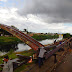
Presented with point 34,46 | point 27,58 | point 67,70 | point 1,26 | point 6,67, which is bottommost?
point 67,70

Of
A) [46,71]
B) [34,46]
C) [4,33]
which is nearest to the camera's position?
[46,71]

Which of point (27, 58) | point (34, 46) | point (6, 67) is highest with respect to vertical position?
point (34, 46)

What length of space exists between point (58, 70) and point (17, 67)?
336 cm

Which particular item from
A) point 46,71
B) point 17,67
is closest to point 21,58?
point 17,67

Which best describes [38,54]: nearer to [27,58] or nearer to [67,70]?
[27,58]

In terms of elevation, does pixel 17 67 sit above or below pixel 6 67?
below

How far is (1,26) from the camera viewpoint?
802 centimetres

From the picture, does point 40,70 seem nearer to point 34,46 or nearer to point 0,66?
point 34,46

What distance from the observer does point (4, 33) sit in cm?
5444

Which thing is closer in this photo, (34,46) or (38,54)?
(38,54)

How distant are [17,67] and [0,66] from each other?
139 centimetres

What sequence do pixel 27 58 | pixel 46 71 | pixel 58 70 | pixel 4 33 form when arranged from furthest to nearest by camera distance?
pixel 4 33
pixel 27 58
pixel 58 70
pixel 46 71

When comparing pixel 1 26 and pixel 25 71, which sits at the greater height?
pixel 1 26

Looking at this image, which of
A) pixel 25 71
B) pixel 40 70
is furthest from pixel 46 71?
pixel 25 71
